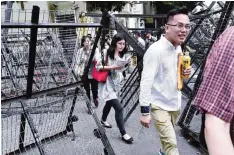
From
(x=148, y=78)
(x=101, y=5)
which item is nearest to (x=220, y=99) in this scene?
(x=148, y=78)

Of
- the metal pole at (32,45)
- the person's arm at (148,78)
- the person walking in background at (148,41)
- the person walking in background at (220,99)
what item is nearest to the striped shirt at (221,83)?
the person walking in background at (220,99)

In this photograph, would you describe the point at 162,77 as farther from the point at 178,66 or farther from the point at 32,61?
the point at 32,61

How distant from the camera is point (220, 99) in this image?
1184mm

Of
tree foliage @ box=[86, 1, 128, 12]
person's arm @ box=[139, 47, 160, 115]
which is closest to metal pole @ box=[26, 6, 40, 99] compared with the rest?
person's arm @ box=[139, 47, 160, 115]

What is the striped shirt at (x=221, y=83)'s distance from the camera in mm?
1173

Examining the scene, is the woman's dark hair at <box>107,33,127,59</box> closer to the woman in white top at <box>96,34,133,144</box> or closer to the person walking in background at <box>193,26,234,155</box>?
the woman in white top at <box>96,34,133,144</box>

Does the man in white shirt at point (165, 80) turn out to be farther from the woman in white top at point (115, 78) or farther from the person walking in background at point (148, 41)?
the woman in white top at point (115, 78)

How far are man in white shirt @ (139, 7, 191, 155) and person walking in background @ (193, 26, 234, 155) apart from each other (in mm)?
2233

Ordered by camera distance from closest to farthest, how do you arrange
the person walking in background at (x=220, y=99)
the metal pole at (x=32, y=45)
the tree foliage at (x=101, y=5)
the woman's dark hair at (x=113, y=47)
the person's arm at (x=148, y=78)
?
the person walking in background at (x=220, y=99), the metal pole at (x=32, y=45), the person's arm at (x=148, y=78), the woman's dark hair at (x=113, y=47), the tree foliage at (x=101, y=5)

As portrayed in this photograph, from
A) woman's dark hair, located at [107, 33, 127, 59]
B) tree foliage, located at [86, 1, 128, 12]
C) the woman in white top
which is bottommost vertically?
the woman in white top

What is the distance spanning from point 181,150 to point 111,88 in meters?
1.34

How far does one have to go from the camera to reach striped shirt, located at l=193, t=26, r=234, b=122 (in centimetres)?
117

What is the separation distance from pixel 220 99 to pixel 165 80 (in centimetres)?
244

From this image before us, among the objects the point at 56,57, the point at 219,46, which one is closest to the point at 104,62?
the point at 56,57
